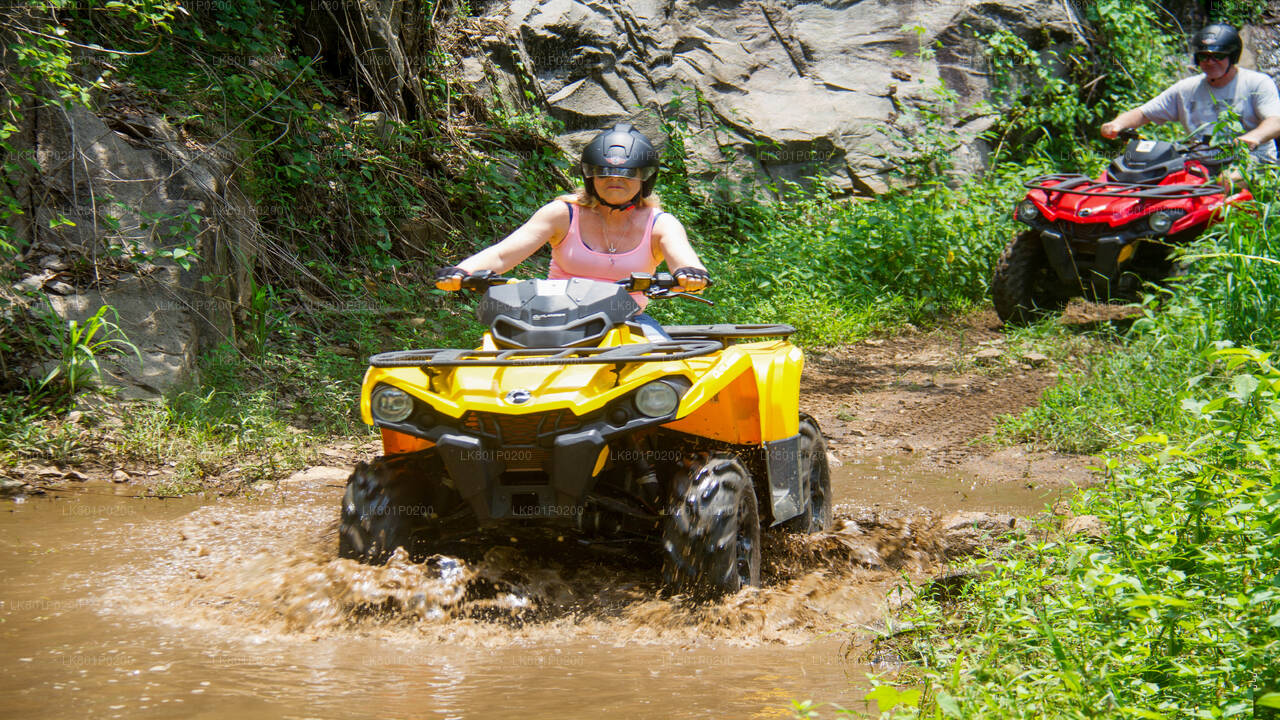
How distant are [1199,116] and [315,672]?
753 centimetres

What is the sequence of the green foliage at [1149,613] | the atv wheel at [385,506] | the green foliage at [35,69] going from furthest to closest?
1. the green foliage at [35,69]
2. the atv wheel at [385,506]
3. the green foliage at [1149,613]

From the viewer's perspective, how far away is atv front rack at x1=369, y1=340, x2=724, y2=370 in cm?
328

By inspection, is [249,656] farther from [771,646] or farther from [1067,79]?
[1067,79]

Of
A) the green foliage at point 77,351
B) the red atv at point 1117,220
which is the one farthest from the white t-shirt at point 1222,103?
Answer: the green foliage at point 77,351

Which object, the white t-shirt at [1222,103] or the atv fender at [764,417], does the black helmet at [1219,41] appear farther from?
the atv fender at [764,417]

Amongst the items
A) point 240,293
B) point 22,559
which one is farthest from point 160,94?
point 22,559

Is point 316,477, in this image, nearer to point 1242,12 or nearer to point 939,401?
point 939,401

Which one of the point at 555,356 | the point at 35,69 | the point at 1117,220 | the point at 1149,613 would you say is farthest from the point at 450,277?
the point at 1117,220

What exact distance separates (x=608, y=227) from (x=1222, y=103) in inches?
214

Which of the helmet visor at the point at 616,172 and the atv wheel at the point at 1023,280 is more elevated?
the helmet visor at the point at 616,172

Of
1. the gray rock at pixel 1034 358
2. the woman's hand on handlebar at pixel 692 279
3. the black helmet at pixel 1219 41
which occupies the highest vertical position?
the black helmet at pixel 1219 41

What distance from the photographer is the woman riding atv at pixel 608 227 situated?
436cm

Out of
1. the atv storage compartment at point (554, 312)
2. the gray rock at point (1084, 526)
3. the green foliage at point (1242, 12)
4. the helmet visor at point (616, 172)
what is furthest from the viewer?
the green foliage at point (1242, 12)

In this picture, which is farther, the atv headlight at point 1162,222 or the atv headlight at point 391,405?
the atv headlight at point 1162,222
